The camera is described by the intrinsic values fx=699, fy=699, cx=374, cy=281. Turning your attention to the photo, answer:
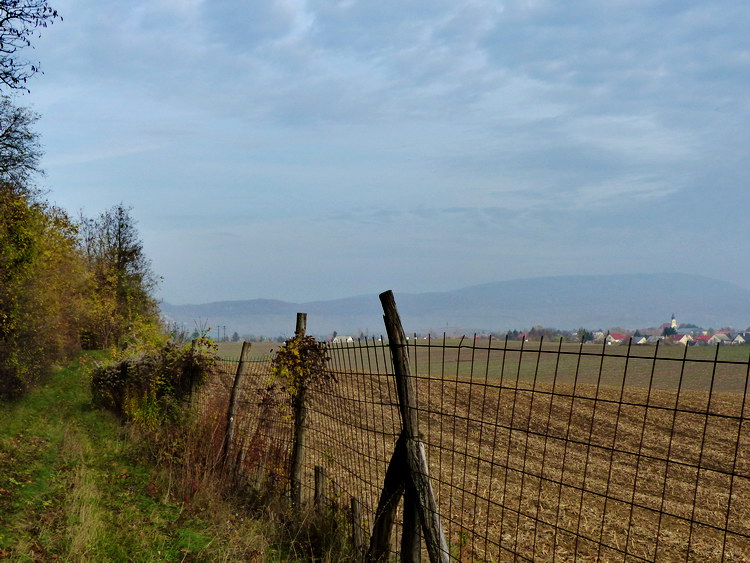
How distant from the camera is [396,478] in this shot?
17.7 ft

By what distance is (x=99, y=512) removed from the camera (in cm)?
830

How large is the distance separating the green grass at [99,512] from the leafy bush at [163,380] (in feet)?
2.78

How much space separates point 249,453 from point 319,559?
303 centimetres

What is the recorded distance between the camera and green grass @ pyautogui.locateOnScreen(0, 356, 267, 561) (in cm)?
695

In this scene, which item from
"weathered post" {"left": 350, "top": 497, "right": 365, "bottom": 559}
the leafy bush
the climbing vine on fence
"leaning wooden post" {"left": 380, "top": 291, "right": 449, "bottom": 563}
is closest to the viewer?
"leaning wooden post" {"left": 380, "top": 291, "right": 449, "bottom": 563}

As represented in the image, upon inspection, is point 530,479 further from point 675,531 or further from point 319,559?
point 319,559

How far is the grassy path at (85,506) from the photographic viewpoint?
7.05 m

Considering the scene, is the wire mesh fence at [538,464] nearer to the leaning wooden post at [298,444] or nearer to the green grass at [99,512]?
the leaning wooden post at [298,444]

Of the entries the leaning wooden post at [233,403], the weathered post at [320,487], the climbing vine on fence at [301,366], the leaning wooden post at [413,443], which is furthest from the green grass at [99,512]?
the leaning wooden post at [413,443]

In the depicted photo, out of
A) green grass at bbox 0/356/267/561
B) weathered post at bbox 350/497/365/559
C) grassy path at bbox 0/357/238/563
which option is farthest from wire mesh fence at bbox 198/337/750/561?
grassy path at bbox 0/357/238/563

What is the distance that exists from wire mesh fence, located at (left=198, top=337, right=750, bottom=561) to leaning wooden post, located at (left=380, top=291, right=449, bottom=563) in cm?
12

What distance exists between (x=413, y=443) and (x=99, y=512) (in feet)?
16.2

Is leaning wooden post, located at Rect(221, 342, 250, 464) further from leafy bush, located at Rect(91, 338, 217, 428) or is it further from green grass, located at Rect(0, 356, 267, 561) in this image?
leafy bush, located at Rect(91, 338, 217, 428)

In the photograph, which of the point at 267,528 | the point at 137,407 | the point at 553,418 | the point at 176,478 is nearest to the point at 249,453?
the point at 176,478
